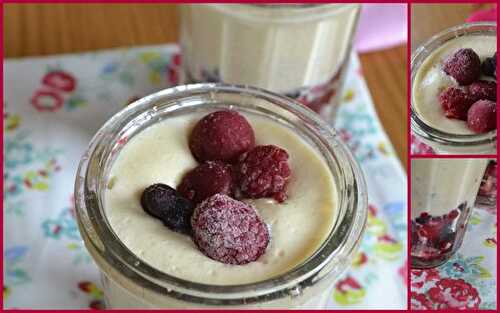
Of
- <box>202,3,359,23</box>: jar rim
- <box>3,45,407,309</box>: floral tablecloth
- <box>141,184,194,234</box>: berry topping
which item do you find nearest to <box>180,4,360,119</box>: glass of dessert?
<box>202,3,359,23</box>: jar rim

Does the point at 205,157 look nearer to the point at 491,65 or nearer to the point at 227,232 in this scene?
the point at 227,232

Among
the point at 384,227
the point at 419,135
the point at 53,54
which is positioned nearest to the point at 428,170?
the point at 419,135

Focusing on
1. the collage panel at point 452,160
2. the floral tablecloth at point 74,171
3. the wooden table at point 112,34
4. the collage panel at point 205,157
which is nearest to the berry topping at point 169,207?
the collage panel at point 205,157

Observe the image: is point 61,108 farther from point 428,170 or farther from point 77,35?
point 428,170

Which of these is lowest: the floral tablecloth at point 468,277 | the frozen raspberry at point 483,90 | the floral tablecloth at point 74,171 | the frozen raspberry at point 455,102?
the floral tablecloth at point 74,171

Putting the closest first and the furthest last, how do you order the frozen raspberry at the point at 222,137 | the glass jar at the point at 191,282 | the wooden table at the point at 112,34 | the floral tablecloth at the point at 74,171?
the glass jar at the point at 191,282 < the frozen raspberry at the point at 222,137 < the floral tablecloth at the point at 74,171 < the wooden table at the point at 112,34

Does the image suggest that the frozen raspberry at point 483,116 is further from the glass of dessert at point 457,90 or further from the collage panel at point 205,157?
the collage panel at point 205,157
